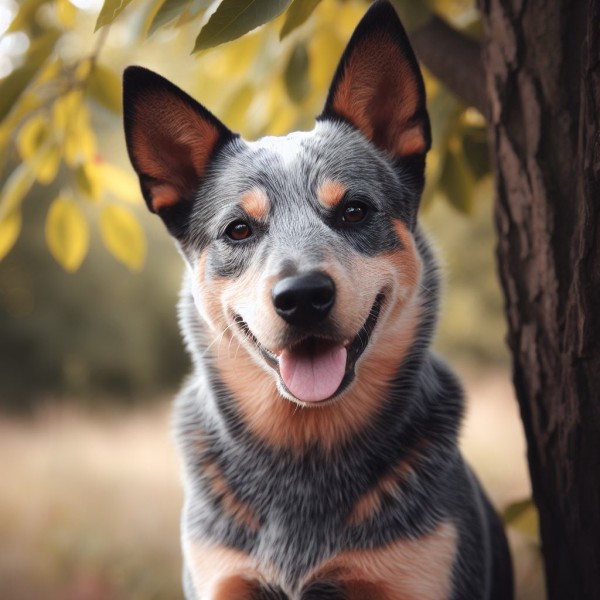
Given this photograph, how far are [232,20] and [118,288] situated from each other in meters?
7.49

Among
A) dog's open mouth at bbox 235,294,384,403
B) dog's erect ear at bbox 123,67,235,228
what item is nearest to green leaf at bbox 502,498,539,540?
dog's open mouth at bbox 235,294,384,403

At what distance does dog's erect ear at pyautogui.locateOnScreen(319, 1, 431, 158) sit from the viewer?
215 cm

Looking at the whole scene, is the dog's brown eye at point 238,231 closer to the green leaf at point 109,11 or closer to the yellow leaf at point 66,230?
the green leaf at point 109,11

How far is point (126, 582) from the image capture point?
4270 millimetres

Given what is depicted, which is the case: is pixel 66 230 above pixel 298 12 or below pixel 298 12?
below

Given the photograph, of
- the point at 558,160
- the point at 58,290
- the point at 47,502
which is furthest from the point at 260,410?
the point at 58,290

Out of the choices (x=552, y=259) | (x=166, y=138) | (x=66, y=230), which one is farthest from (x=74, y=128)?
(x=552, y=259)

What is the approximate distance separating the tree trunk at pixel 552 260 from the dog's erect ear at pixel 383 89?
1.05 feet

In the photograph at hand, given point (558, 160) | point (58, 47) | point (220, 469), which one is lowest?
point (220, 469)

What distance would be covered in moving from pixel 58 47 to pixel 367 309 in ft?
4.71

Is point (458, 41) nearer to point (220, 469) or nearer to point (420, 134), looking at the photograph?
point (420, 134)

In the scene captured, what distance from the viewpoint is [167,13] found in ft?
5.97

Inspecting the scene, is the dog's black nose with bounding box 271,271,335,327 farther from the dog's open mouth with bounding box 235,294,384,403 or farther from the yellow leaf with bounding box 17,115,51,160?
the yellow leaf with bounding box 17,115,51,160

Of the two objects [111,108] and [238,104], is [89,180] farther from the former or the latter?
[238,104]
